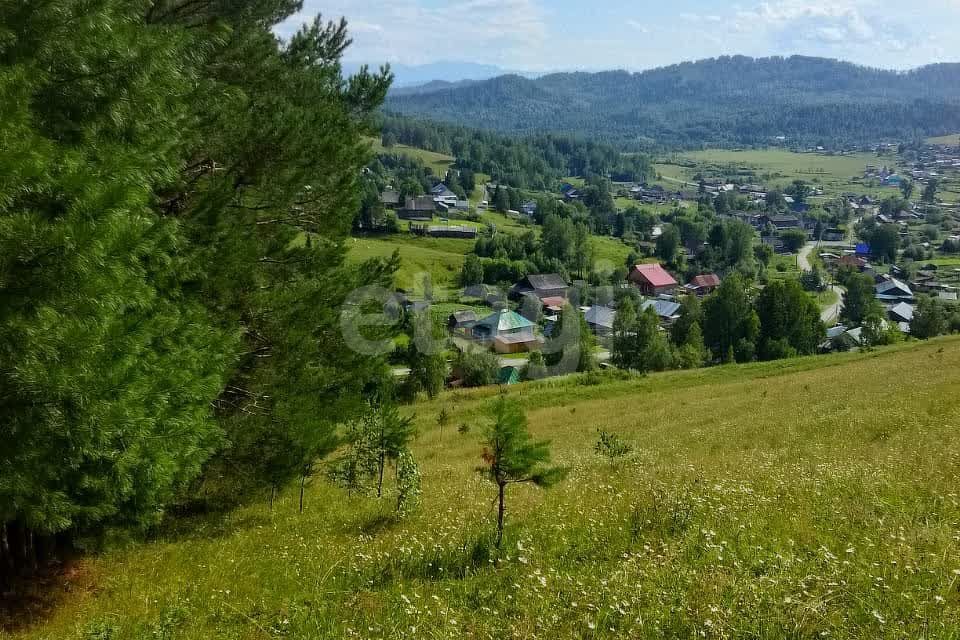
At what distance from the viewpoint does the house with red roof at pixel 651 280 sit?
10562 cm

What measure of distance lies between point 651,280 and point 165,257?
105589mm

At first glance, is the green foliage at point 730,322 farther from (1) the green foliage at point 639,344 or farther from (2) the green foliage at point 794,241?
(2) the green foliage at point 794,241

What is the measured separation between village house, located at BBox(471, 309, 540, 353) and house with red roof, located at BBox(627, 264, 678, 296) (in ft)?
130

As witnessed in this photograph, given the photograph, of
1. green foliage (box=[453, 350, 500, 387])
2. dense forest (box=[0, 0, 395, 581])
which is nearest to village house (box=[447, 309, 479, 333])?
green foliage (box=[453, 350, 500, 387])

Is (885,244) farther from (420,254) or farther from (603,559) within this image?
(603,559)

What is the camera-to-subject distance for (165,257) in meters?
6.44

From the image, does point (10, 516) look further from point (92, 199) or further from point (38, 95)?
point (38, 95)

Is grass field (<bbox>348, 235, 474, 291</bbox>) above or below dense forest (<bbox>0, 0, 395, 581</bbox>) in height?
below

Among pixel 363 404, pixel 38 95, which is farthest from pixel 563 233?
pixel 38 95

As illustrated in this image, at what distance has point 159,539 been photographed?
10.5 meters

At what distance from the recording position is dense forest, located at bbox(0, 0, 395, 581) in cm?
488

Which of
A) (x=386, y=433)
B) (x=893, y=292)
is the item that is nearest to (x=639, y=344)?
(x=386, y=433)

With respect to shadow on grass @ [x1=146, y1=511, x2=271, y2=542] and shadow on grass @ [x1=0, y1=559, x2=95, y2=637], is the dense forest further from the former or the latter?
shadow on grass @ [x1=146, y1=511, x2=271, y2=542]

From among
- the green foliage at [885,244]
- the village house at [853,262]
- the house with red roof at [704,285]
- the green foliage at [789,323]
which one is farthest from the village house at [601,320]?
the green foliage at [885,244]
